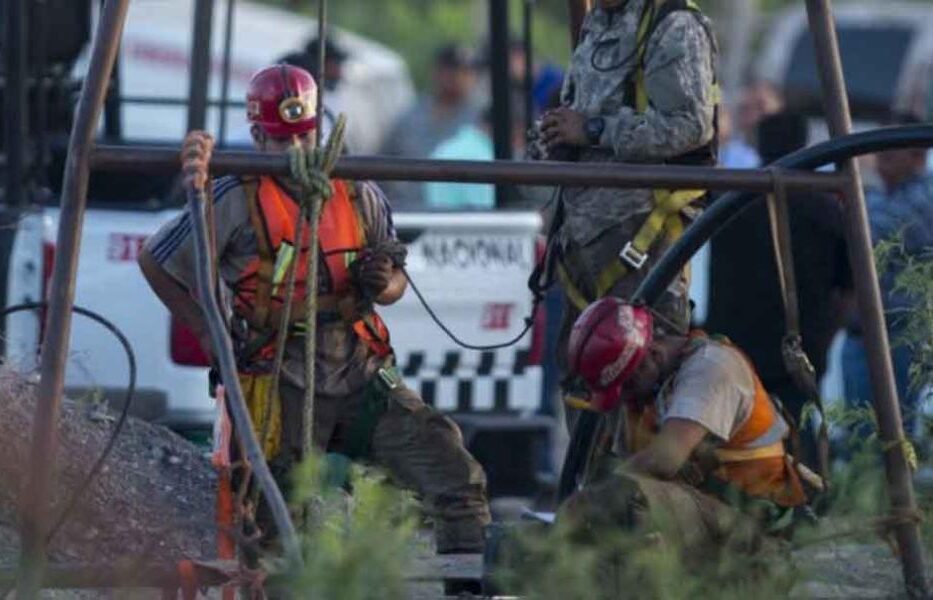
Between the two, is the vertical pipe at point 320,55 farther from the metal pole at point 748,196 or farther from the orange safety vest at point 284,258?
the metal pole at point 748,196

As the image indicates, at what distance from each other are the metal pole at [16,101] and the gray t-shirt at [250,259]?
2192 mm

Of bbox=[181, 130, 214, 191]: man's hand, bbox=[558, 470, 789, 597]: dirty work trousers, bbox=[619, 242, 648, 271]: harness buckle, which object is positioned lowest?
bbox=[558, 470, 789, 597]: dirty work trousers

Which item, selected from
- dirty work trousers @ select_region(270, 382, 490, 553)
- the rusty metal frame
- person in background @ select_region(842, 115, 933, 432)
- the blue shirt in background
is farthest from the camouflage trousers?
person in background @ select_region(842, 115, 933, 432)

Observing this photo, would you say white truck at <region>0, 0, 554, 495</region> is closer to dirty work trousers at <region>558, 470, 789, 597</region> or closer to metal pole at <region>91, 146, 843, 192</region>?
metal pole at <region>91, 146, 843, 192</region>

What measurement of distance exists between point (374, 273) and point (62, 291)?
1041mm

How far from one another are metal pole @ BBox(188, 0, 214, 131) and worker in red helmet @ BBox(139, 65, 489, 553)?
2296mm

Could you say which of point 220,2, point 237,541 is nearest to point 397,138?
point 220,2

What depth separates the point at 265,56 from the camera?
65.4ft

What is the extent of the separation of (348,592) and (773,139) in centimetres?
582

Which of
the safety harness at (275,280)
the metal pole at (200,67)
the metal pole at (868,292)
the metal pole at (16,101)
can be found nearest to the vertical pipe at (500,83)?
the metal pole at (200,67)

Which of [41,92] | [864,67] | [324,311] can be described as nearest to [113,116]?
[41,92]

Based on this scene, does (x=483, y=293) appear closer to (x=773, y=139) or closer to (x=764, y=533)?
(x=773, y=139)

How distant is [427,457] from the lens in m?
6.30

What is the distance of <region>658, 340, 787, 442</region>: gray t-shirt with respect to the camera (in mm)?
5559
